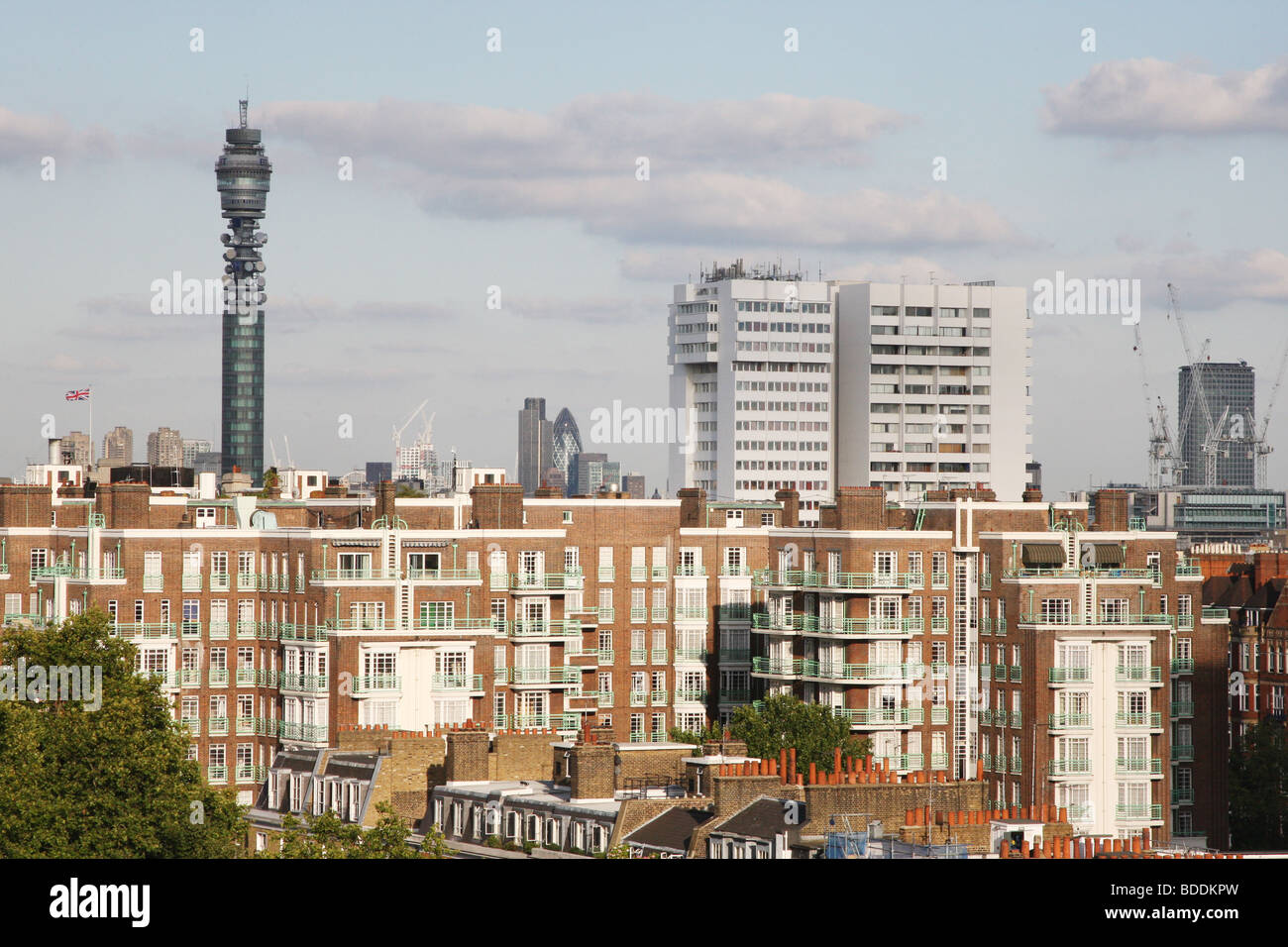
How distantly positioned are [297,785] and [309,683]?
23418 mm

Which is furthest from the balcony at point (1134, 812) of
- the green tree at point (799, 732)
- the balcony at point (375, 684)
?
the balcony at point (375, 684)

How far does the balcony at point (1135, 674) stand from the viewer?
10481 centimetres

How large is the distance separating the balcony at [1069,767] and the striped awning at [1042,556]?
1056 centimetres

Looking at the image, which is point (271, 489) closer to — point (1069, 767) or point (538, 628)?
point (538, 628)

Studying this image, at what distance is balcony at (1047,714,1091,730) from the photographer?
103312mm

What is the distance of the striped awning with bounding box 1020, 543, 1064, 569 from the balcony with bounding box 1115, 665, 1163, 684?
6.56 metres

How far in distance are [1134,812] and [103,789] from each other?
51.6 m

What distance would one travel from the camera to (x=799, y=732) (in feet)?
350

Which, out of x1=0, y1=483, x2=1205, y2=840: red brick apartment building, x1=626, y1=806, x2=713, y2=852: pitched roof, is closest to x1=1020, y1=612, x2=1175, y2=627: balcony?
x1=0, y1=483, x2=1205, y2=840: red brick apartment building

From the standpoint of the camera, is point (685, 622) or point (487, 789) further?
point (685, 622)

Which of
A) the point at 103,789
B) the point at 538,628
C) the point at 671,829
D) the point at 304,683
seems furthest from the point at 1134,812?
the point at 103,789
